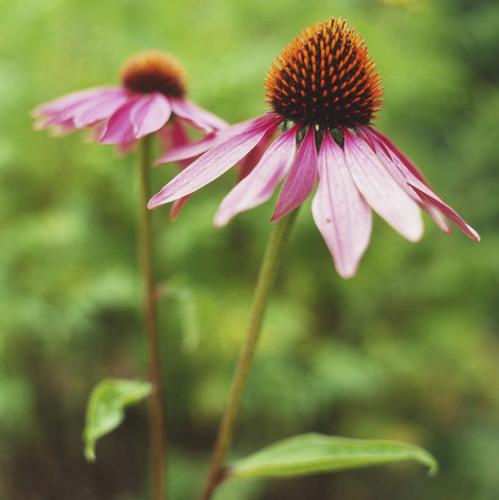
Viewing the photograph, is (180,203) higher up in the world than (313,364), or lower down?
higher up

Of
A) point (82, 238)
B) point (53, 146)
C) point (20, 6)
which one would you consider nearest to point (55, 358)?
point (82, 238)

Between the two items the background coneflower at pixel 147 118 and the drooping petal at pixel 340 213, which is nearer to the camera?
the drooping petal at pixel 340 213

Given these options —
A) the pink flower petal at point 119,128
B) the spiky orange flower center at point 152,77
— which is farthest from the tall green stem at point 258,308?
the spiky orange flower center at point 152,77

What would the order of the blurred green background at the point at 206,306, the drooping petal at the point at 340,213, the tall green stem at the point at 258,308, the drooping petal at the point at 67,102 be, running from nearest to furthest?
the drooping petal at the point at 340,213, the tall green stem at the point at 258,308, the drooping petal at the point at 67,102, the blurred green background at the point at 206,306

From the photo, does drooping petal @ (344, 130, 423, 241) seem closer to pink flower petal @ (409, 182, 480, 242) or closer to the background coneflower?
pink flower petal @ (409, 182, 480, 242)

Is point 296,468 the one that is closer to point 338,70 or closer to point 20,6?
point 338,70

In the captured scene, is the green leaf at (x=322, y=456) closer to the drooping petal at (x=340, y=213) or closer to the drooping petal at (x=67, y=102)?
the drooping petal at (x=340, y=213)

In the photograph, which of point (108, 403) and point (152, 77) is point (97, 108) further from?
point (108, 403)

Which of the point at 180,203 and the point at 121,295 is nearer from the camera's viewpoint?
the point at 180,203
